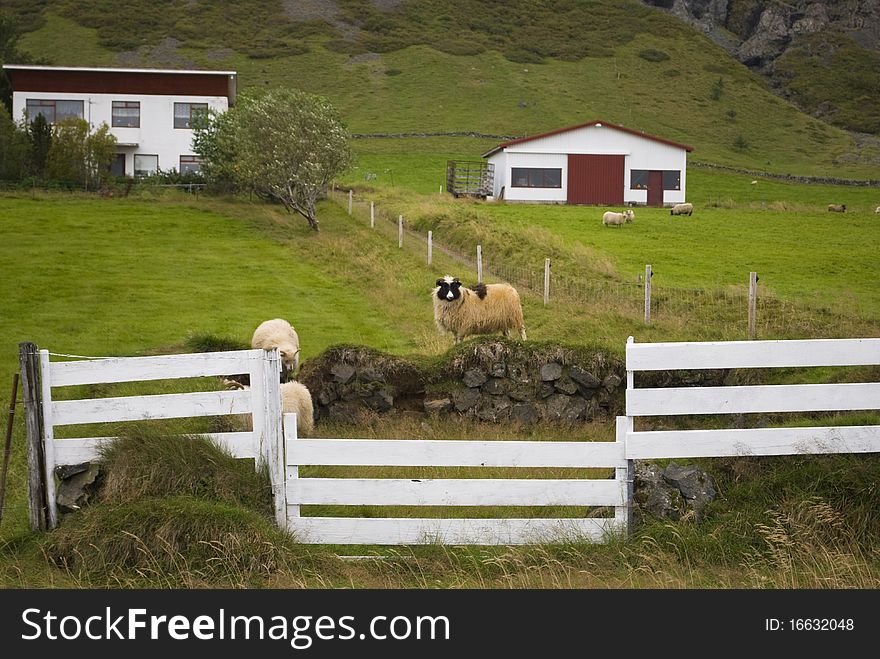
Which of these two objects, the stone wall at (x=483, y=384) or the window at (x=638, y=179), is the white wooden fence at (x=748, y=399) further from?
the window at (x=638, y=179)

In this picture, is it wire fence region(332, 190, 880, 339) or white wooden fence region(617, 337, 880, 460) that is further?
wire fence region(332, 190, 880, 339)

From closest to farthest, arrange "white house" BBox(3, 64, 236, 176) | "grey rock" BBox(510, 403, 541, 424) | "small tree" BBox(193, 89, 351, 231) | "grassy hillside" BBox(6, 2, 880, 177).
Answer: "grey rock" BBox(510, 403, 541, 424) < "small tree" BBox(193, 89, 351, 231) < "white house" BBox(3, 64, 236, 176) < "grassy hillside" BBox(6, 2, 880, 177)

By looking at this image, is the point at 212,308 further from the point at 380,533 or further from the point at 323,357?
the point at 380,533

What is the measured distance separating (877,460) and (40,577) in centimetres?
742

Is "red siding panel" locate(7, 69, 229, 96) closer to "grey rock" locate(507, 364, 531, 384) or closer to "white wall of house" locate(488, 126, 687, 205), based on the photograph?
"white wall of house" locate(488, 126, 687, 205)

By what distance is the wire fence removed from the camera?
23406mm

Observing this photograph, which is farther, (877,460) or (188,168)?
(188,168)

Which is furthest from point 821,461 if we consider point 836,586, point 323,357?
point 323,357

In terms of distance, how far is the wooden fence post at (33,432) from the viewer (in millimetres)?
9109

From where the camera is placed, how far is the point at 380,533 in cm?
898

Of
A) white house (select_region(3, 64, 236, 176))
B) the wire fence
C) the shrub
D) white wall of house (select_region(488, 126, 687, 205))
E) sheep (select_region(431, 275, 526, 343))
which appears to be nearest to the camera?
the wire fence

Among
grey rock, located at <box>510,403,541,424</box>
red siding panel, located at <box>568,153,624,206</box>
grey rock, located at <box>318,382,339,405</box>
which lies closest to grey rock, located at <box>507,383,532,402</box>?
grey rock, located at <box>510,403,541,424</box>

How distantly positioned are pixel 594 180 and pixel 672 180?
18.8 feet

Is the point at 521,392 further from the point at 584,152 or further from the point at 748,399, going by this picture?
the point at 584,152
